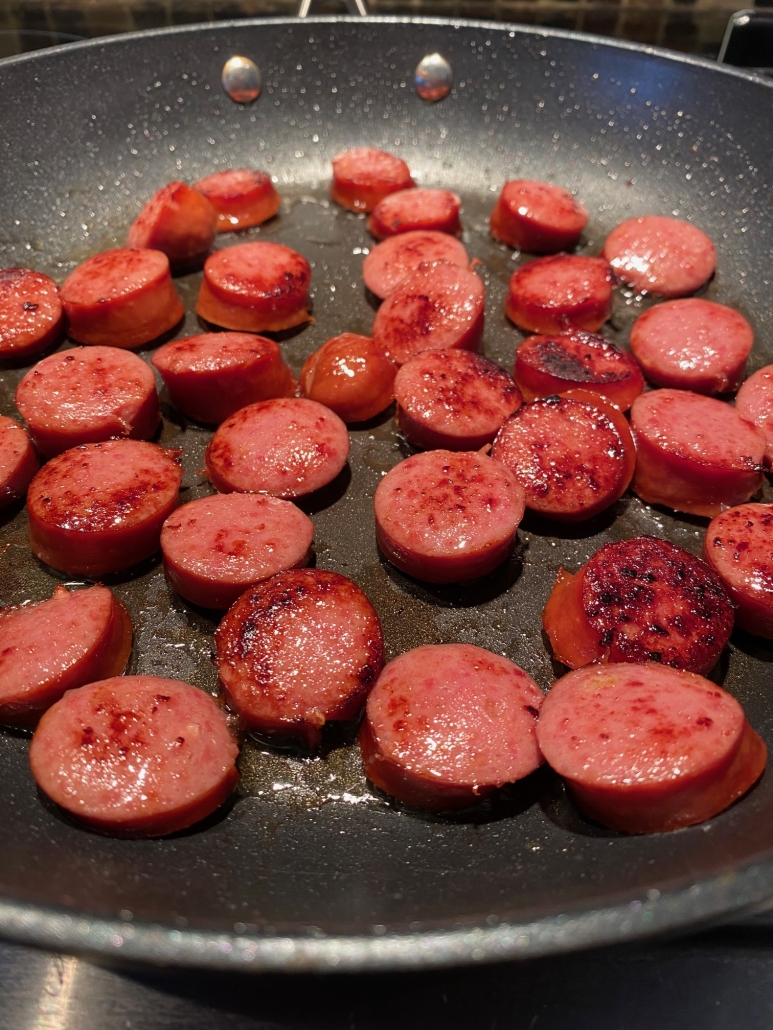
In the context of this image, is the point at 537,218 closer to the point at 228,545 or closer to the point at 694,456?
the point at 694,456

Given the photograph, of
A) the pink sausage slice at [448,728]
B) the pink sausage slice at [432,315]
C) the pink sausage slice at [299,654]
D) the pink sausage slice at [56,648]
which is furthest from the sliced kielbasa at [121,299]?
the pink sausage slice at [448,728]

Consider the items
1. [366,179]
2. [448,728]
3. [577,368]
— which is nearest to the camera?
[448,728]

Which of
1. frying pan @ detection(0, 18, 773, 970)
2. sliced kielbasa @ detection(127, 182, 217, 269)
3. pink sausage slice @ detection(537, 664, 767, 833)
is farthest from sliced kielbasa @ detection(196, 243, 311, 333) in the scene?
pink sausage slice @ detection(537, 664, 767, 833)

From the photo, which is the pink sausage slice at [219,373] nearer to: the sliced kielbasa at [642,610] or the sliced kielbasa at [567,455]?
the sliced kielbasa at [567,455]

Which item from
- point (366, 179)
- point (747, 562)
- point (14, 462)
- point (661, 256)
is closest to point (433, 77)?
point (366, 179)

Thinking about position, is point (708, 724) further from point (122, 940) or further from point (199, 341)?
point (199, 341)

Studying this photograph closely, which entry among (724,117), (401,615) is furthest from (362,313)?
(724,117)
